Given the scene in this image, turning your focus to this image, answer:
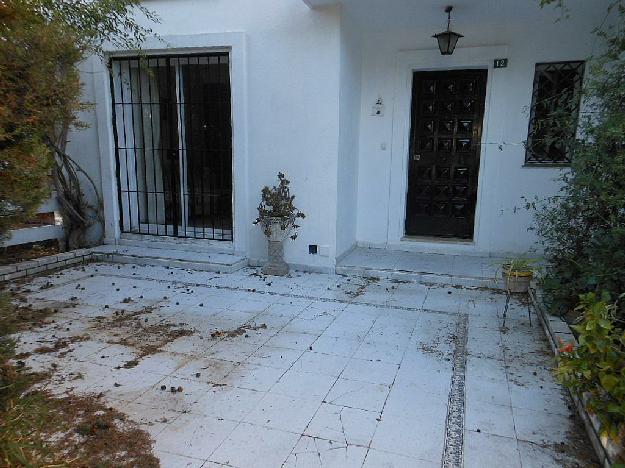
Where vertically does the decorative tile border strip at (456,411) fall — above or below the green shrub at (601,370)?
below

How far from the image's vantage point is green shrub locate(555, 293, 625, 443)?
5.95ft

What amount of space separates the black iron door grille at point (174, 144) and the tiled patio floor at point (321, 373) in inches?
63.4

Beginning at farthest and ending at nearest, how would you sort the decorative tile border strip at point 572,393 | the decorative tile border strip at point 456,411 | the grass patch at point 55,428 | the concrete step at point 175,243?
the concrete step at point 175,243, the decorative tile border strip at point 456,411, the decorative tile border strip at point 572,393, the grass patch at point 55,428

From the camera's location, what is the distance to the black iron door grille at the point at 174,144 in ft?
18.5

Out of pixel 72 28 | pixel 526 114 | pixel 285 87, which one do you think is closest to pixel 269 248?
pixel 285 87

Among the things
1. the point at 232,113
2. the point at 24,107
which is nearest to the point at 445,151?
the point at 232,113

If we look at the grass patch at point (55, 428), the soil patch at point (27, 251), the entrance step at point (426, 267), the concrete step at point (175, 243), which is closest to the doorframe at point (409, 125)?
the entrance step at point (426, 267)

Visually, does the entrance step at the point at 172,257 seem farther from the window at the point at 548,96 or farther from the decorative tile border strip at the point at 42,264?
the window at the point at 548,96

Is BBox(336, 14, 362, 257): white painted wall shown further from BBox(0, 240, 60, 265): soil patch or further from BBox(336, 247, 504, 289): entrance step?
BBox(0, 240, 60, 265): soil patch

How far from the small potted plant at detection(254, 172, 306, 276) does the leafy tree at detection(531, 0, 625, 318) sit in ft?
8.71

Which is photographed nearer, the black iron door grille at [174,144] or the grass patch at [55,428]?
the grass patch at [55,428]

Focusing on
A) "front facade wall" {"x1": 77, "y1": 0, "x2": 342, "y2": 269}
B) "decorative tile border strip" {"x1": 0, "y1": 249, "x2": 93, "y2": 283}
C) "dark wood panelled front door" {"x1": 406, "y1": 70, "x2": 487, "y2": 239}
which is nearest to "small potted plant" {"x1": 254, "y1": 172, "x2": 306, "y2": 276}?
"front facade wall" {"x1": 77, "y1": 0, "x2": 342, "y2": 269}

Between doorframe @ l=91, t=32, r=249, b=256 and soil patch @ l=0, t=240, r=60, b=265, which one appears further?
soil patch @ l=0, t=240, r=60, b=265

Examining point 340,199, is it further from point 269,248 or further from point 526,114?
point 526,114
